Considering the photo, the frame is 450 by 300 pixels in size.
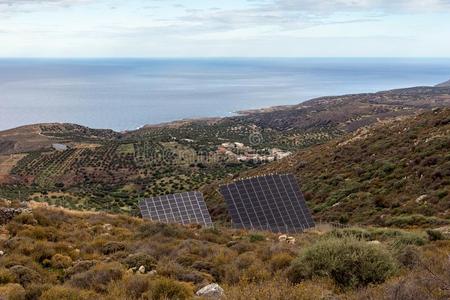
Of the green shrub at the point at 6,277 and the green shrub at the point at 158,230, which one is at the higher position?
the green shrub at the point at 6,277

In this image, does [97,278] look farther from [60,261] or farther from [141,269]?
[60,261]

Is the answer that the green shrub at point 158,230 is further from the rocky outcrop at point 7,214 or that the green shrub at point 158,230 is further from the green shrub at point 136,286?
the green shrub at point 136,286

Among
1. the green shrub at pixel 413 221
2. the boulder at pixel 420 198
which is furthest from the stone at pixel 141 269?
the boulder at pixel 420 198

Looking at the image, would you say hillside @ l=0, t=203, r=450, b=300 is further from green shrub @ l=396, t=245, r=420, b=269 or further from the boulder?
the boulder

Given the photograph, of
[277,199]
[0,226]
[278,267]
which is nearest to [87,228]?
[0,226]

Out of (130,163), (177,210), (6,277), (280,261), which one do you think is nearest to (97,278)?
(6,277)
